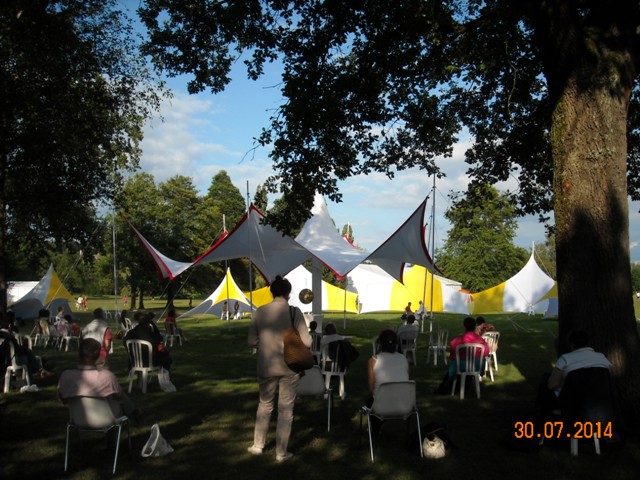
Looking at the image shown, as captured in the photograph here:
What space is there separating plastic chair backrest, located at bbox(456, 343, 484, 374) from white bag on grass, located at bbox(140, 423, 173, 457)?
4.33m

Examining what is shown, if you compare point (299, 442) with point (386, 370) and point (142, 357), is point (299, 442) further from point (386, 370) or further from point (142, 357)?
point (142, 357)

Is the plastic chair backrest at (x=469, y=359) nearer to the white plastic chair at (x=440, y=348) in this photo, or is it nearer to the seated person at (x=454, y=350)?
the seated person at (x=454, y=350)

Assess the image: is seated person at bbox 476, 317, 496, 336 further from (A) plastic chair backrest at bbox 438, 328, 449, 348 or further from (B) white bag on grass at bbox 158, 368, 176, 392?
(B) white bag on grass at bbox 158, 368, 176, 392

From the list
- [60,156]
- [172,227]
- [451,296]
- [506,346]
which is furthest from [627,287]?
[172,227]

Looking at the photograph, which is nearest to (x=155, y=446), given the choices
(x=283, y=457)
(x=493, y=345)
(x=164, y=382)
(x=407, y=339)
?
(x=283, y=457)

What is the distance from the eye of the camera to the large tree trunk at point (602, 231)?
5588mm

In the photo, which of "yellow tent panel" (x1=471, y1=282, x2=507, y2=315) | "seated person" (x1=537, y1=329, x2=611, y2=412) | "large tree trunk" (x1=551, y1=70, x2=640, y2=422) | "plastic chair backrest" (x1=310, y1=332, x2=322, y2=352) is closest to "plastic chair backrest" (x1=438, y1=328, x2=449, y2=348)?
"plastic chair backrest" (x1=310, y1=332, x2=322, y2=352)

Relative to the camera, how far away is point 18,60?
33.9 feet

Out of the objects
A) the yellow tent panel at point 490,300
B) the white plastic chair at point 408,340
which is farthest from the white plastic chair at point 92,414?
the yellow tent panel at point 490,300

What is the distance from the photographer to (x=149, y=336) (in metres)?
8.54

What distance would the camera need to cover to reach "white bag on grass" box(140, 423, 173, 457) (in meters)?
5.19

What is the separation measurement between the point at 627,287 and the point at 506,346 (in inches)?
399

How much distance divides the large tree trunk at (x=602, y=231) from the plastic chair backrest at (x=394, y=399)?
187cm

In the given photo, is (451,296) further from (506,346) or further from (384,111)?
(384,111)
